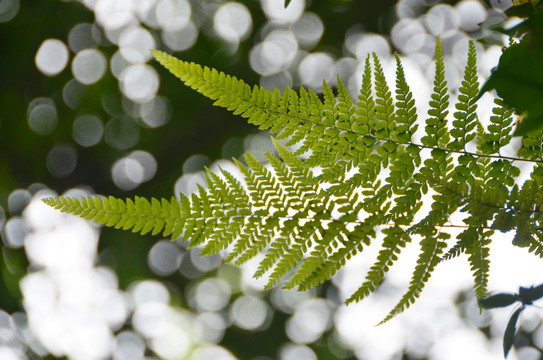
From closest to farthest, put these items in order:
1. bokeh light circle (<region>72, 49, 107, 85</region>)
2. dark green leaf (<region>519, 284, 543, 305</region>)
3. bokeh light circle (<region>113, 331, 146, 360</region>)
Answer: dark green leaf (<region>519, 284, 543, 305</region>) < bokeh light circle (<region>72, 49, 107, 85</region>) < bokeh light circle (<region>113, 331, 146, 360</region>)

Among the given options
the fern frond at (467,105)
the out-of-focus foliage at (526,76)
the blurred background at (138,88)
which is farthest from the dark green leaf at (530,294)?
the blurred background at (138,88)

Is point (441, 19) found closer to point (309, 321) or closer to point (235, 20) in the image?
point (235, 20)

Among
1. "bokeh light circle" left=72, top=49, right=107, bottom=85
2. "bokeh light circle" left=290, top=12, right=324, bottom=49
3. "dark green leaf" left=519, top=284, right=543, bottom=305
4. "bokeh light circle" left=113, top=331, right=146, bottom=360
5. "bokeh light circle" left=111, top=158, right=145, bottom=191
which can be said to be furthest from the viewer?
"bokeh light circle" left=113, top=331, right=146, bottom=360

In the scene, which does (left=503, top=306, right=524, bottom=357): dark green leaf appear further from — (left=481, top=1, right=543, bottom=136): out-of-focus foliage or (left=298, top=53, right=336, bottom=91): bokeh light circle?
(left=298, top=53, right=336, bottom=91): bokeh light circle

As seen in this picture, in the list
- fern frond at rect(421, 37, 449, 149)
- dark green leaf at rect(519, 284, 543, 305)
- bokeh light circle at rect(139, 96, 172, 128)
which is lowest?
bokeh light circle at rect(139, 96, 172, 128)

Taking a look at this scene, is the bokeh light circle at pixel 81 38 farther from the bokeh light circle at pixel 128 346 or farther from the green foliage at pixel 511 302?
the green foliage at pixel 511 302

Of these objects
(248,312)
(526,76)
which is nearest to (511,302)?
(526,76)

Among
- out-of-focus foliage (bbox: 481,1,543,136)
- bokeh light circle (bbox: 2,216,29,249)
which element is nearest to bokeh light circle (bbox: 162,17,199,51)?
bokeh light circle (bbox: 2,216,29,249)
